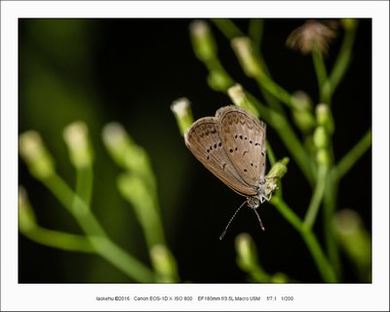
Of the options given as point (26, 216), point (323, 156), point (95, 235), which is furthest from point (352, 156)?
point (26, 216)

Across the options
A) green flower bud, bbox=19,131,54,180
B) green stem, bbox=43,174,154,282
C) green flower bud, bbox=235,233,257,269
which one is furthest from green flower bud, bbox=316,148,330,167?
green flower bud, bbox=19,131,54,180

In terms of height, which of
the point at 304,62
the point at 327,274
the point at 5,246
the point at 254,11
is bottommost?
the point at 327,274

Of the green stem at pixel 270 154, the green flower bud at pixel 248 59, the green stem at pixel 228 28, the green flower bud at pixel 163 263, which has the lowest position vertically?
the green flower bud at pixel 163 263

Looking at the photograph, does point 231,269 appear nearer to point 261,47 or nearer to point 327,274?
point 327,274

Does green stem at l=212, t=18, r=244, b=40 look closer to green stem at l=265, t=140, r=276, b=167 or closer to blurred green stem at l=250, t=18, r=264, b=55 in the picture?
blurred green stem at l=250, t=18, r=264, b=55

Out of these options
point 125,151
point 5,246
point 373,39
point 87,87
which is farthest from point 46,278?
point 373,39

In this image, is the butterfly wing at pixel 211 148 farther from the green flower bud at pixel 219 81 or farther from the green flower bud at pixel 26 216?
the green flower bud at pixel 26 216

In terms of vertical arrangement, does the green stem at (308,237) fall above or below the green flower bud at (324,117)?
below

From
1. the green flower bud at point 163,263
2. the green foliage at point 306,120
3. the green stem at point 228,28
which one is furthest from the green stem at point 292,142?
the green flower bud at point 163,263

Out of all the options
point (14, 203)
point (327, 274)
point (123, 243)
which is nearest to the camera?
point (327, 274)
